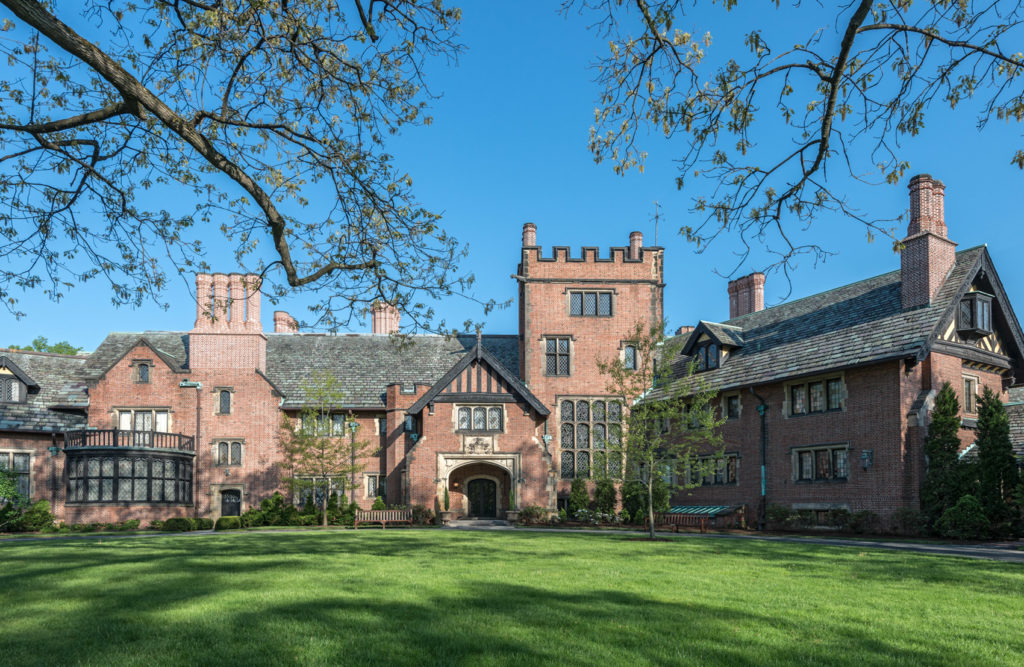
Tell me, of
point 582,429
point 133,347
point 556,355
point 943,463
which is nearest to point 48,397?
point 133,347

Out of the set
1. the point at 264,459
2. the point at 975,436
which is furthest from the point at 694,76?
the point at 264,459

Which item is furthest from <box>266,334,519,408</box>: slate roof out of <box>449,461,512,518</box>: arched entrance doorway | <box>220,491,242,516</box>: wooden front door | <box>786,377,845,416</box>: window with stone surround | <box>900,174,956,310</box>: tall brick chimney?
<box>900,174,956,310</box>: tall brick chimney

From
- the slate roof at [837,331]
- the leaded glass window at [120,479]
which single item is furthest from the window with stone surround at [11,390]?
the slate roof at [837,331]

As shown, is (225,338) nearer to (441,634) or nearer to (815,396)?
(815,396)

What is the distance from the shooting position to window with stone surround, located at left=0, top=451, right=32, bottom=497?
31797 millimetres

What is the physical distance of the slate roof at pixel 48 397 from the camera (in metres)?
32.8

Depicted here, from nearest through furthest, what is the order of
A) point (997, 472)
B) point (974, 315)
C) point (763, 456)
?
1. point (997, 472)
2. point (974, 315)
3. point (763, 456)

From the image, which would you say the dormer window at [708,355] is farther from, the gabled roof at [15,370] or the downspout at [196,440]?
the gabled roof at [15,370]

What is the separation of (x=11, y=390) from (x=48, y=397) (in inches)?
58.8

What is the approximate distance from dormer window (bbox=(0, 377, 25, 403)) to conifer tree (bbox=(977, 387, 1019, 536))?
119 feet

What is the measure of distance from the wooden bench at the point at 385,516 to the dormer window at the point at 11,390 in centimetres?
1570

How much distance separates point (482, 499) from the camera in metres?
36.0

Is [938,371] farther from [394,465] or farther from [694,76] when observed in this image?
[394,465]

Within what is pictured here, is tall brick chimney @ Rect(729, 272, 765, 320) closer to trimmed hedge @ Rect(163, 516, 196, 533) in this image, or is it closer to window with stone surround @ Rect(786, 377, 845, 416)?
window with stone surround @ Rect(786, 377, 845, 416)
